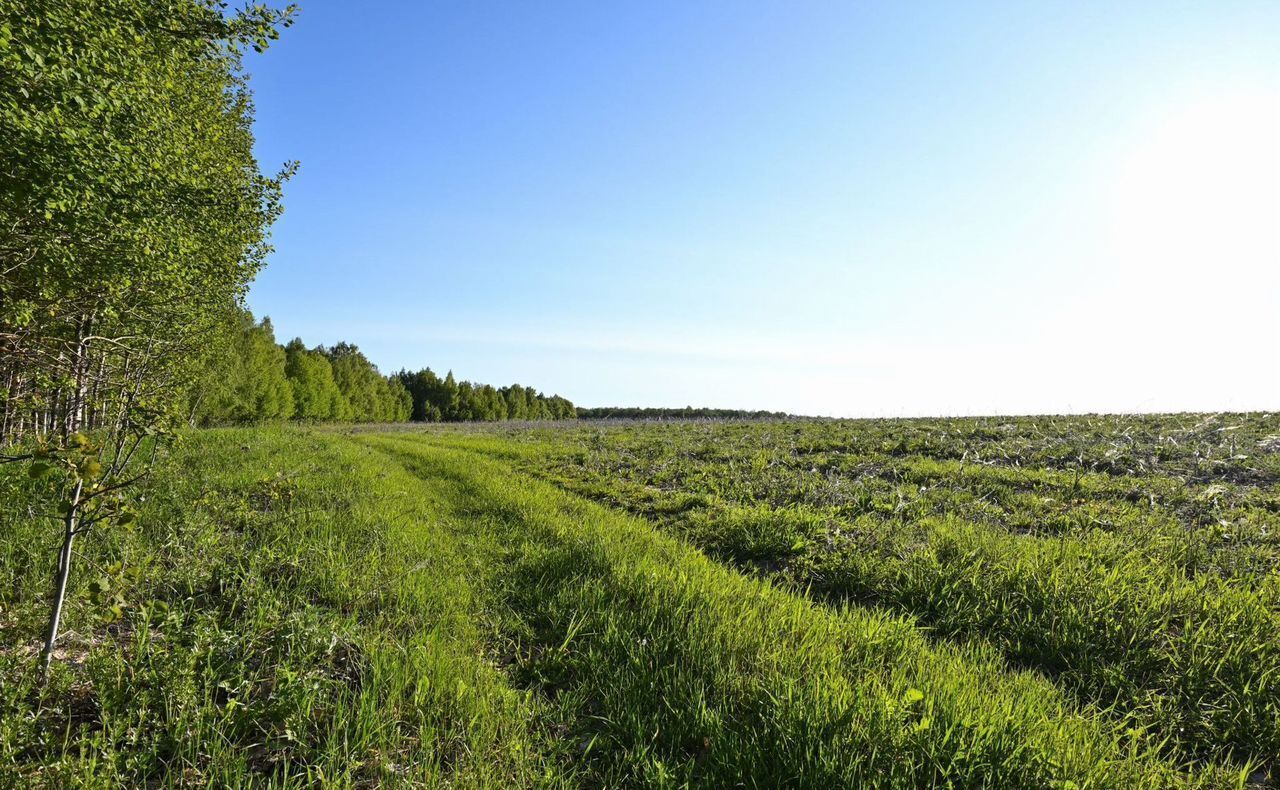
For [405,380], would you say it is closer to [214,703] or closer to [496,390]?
[496,390]

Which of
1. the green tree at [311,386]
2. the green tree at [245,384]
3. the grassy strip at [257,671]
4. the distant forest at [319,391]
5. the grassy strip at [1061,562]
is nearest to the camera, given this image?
the grassy strip at [257,671]

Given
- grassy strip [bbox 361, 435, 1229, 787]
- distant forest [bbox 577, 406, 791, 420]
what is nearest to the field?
grassy strip [bbox 361, 435, 1229, 787]

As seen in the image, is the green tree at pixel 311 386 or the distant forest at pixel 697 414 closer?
the distant forest at pixel 697 414

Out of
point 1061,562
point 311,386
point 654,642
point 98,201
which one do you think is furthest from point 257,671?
point 311,386

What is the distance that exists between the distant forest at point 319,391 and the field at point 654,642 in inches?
932

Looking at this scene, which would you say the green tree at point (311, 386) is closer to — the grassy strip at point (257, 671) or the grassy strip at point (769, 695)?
the grassy strip at point (257, 671)

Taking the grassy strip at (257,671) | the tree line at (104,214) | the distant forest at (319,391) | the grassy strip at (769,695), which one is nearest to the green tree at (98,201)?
the tree line at (104,214)

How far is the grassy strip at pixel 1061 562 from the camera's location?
425cm

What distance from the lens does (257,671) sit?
366cm

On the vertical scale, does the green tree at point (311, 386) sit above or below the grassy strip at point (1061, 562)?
above

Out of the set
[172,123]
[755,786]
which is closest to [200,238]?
[172,123]

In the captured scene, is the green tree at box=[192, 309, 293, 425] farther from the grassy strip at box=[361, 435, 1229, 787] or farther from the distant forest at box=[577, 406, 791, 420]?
the grassy strip at box=[361, 435, 1229, 787]

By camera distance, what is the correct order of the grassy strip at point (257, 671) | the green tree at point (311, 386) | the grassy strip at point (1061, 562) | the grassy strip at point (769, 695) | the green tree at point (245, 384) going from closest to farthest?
the grassy strip at point (257, 671), the grassy strip at point (769, 695), the grassy strip at point (1061, 562), the green tree at point (245, 384), the green tree at point (311, 386)

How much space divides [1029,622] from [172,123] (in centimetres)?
1505
